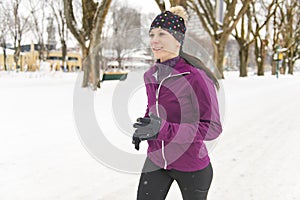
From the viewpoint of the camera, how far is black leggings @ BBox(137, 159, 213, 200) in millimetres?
1752

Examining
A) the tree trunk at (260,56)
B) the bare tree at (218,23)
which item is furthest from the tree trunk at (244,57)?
the bare tree at (218,23)

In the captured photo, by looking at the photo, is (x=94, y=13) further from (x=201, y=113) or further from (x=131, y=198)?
(x=201, y=113)

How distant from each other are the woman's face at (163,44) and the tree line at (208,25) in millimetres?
1291

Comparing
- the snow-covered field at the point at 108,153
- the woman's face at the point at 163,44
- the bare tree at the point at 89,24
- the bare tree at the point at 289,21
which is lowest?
the snow-covered field at the point at 108,153

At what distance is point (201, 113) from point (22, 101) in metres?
8.04

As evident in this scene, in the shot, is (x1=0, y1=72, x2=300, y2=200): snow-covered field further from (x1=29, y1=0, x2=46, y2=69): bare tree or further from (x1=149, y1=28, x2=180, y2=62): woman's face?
(x1=29, y1=0, x2=46, y2=69): bare tree

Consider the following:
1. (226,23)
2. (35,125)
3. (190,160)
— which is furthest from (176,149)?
(226,23)

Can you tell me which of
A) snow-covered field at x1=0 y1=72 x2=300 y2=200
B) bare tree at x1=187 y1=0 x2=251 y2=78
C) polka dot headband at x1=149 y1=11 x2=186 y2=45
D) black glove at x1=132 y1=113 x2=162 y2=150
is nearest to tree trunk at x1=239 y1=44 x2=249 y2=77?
bare tree at x1=187 y1=0 x2=251 y2=78

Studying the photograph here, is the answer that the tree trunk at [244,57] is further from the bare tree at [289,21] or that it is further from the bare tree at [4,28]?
the bare tree at [4,28]

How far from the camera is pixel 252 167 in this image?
147 inches

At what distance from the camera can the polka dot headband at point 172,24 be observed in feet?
5.55

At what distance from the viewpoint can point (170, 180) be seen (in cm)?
187

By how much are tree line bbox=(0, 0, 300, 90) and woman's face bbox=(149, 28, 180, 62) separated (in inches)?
50.8

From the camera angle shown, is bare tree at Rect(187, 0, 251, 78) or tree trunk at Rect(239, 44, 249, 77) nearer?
bare tree at Rect(187, 0, 251, 78)
